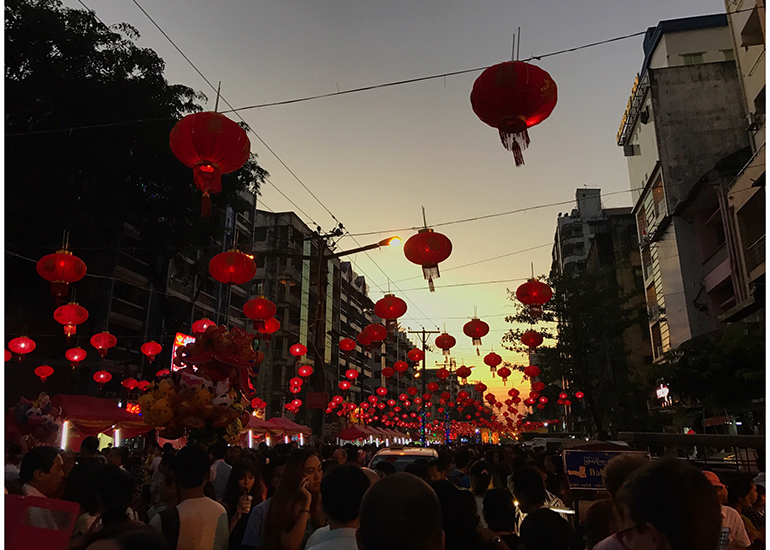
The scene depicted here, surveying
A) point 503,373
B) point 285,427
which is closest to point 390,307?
point 285,427

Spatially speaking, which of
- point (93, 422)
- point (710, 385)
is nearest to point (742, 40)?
point (710, 385)

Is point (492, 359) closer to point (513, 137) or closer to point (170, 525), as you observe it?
point (513, 137)

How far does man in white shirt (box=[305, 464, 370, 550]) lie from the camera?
288 cm

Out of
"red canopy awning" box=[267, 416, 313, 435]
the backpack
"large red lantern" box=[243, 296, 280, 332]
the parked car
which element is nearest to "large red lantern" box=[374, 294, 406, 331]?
"large red lantern" box=[243, 296, 280, 332]

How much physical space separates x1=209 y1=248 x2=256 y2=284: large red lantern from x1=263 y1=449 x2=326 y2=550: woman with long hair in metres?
6.43

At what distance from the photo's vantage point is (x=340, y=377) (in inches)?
2522

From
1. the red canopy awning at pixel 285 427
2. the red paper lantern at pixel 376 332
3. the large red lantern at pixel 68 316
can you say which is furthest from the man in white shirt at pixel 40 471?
the red canopy awning at pixel 285 427

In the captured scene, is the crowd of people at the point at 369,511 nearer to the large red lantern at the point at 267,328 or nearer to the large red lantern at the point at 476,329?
the large red lantern at the point at 267,328

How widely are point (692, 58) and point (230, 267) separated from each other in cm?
2693

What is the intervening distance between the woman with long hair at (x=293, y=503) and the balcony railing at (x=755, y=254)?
53.9 ft

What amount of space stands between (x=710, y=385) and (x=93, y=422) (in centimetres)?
1508

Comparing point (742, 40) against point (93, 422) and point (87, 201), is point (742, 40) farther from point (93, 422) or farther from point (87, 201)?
point (87, 201)

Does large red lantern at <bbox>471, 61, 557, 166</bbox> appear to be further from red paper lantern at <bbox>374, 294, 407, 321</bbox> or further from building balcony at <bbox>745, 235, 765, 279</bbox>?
building balcony at <bbox>745, 235, 765, 279</bbox>

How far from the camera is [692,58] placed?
90.7 ft
